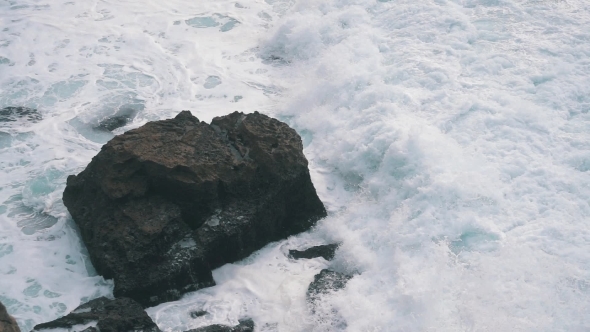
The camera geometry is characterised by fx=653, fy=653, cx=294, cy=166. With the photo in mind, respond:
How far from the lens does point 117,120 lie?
10477mm

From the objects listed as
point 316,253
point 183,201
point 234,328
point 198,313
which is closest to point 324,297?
point 316,253

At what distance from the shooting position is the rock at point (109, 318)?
6551 millimetres

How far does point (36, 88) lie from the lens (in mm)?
11320

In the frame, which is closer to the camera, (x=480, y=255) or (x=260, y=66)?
(x=480, y=255)

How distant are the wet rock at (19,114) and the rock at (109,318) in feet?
15.3

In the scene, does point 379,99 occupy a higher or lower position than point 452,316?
higher

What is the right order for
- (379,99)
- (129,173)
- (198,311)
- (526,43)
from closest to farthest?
(198,311), (129,173), (379,99), (526,43)

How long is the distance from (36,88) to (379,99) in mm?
5913

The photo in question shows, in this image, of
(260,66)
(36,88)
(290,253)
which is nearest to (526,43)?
(260,66)

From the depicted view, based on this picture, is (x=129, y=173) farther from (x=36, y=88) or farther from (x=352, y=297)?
(x=36, y=88)

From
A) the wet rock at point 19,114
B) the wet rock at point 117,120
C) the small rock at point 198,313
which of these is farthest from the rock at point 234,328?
the wet rock at point 19,114

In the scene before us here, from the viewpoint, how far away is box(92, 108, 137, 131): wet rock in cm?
1032

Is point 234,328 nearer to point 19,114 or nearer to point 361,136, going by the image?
point 361,136

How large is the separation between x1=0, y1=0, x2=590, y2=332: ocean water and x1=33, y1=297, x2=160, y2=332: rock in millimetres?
490
